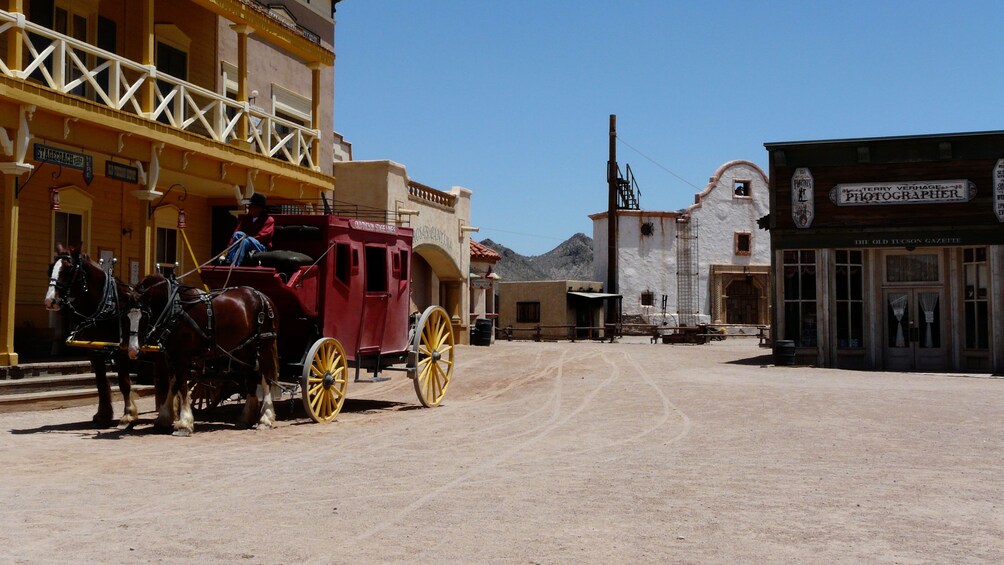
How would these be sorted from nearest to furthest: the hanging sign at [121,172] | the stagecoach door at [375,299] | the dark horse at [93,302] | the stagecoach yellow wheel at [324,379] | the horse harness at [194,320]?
1. the dark horse at [93,302]
2. the horse harness at [194,320]
3. the stagecoach yellow wheel at [324,379]
4. the stagecoach door at [375,299]
5. the hanging sign at [121,172]

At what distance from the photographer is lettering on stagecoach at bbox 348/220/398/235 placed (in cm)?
1254

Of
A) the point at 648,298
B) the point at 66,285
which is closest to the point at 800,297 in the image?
the point at 66,285

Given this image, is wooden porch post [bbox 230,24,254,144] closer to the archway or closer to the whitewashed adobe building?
the whitewashed adobe building

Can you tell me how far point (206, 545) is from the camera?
5.62m

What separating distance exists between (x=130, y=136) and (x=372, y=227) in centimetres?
451

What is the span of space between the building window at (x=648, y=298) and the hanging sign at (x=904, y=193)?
2378 cm

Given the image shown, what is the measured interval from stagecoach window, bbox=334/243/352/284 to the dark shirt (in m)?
0.86

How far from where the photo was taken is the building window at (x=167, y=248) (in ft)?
60.3

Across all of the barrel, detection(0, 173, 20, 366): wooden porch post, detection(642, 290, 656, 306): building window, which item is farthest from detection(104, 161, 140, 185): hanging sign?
detection(642, 290, 656, 306): building window

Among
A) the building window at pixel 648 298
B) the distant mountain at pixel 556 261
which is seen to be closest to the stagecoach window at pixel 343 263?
the building window at pixel 648 298

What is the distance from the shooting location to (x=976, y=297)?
2356 centimetres

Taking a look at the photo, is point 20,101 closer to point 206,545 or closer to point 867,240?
point 206,545

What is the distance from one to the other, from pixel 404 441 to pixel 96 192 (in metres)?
9.42

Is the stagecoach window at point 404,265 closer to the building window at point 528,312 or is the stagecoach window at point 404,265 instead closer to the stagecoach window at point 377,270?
the stagecoach window at point 377,270
